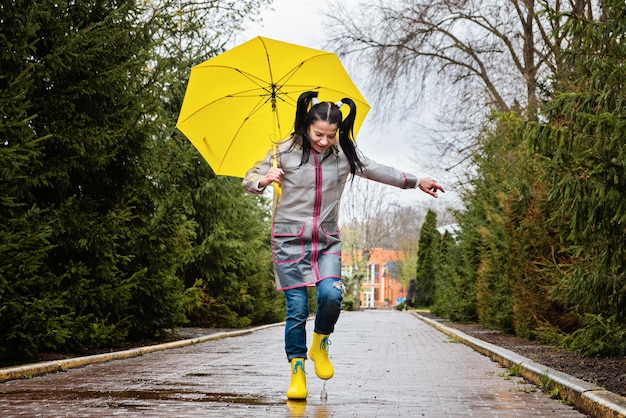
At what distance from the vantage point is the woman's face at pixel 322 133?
6.10 meters

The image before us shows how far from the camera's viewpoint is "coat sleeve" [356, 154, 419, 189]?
252 inches

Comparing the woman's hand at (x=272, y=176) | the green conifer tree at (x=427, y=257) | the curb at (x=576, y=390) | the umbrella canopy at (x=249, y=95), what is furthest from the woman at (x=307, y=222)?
the green conifer tree at (x=427, y=257)

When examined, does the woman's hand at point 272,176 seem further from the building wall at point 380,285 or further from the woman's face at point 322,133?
the building wall at point 380,285

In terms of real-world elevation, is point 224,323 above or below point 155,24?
below

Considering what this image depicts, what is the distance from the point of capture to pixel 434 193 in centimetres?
643

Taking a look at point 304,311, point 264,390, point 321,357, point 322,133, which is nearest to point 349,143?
point 322,133

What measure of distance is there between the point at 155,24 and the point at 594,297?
6730 millimetres

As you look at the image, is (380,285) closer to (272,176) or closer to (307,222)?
(307,222)

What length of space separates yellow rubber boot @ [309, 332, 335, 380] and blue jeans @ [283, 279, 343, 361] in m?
0.09

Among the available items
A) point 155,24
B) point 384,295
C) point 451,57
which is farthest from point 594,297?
point 384,295

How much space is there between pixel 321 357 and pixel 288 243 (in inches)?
33.5

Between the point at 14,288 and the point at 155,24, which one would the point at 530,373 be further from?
the point at 155,24

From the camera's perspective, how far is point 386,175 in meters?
6.41

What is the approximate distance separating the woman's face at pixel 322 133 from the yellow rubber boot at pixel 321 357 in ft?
4.47
